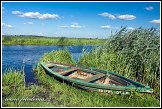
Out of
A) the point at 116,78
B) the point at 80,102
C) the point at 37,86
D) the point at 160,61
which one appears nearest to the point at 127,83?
the point at 116,78

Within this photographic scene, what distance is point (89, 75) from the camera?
37.1ft

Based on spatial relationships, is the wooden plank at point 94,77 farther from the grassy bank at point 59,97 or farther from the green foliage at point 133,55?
the green foliage at point 133,55

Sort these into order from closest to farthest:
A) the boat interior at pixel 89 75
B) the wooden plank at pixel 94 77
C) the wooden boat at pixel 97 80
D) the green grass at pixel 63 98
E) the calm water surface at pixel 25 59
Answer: the green grass at pixel 63 98 → the wooden boat at pixel 97 80 → the wooden plank at pixel 94 77 → the boat interior at pixel 89 75 → the calm water surface at pixel 25 59

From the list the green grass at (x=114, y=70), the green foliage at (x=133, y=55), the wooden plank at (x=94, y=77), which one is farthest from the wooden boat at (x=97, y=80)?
the green foliage at (x=133, y=55)

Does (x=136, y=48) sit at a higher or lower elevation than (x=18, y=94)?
→ higher

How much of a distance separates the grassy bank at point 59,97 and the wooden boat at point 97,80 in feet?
0.66

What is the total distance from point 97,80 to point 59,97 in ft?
5.68

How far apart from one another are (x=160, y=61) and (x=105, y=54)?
2279 mm

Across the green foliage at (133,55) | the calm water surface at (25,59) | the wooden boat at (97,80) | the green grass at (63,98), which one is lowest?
the green grass at (63,98)

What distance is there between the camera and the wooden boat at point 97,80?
8.87 meters

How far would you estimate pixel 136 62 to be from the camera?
34.6 ft

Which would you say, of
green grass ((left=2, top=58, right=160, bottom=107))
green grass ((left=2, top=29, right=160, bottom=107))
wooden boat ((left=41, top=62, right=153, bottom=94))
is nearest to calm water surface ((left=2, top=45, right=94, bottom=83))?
green grass ((left=2, top=29, right=160, bottom=107))

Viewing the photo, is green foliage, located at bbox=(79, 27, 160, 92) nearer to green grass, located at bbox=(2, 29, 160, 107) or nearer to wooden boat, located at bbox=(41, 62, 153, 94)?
green grass, located at bbox=(2, 29, 160, 107)

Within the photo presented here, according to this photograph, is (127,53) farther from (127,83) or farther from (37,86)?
(37,86)
